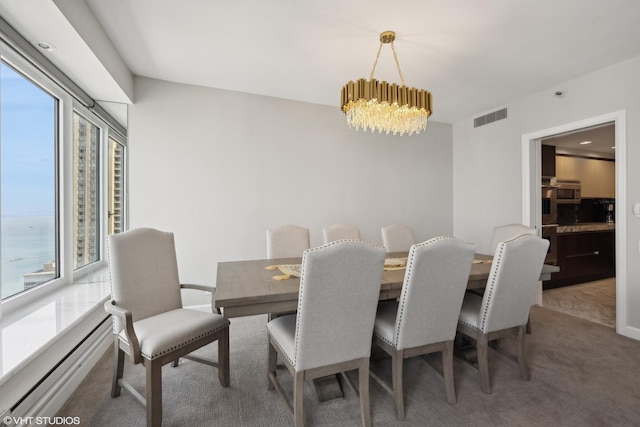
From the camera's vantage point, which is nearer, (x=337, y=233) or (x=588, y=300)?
(x=337, y=233)

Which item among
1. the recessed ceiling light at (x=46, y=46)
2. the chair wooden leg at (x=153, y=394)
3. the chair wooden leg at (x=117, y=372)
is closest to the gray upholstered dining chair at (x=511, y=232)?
the chair wooden leg at (x=153, y=394)

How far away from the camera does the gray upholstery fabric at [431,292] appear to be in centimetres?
154

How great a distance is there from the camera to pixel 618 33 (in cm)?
231

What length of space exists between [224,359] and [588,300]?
4.50 metres

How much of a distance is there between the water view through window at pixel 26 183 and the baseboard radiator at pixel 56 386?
0.59m

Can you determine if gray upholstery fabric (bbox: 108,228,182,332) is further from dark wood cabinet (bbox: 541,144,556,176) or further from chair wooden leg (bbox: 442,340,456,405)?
dark wood cabinet (bbox: 541,144,556,176)

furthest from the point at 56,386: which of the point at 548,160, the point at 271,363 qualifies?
the point at 548,160

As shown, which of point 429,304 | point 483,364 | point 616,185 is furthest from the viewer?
point 616,185

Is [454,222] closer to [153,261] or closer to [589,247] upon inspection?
[589,247]

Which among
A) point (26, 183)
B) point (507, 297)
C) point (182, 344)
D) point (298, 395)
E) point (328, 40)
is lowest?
point (298, 395)

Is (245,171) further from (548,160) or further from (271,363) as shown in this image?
(548,160)

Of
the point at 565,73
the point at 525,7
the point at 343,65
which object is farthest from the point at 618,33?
the point at 343,65

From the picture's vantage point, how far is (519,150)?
3664 millimetres

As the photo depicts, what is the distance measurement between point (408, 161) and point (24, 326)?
4332 millimetres
